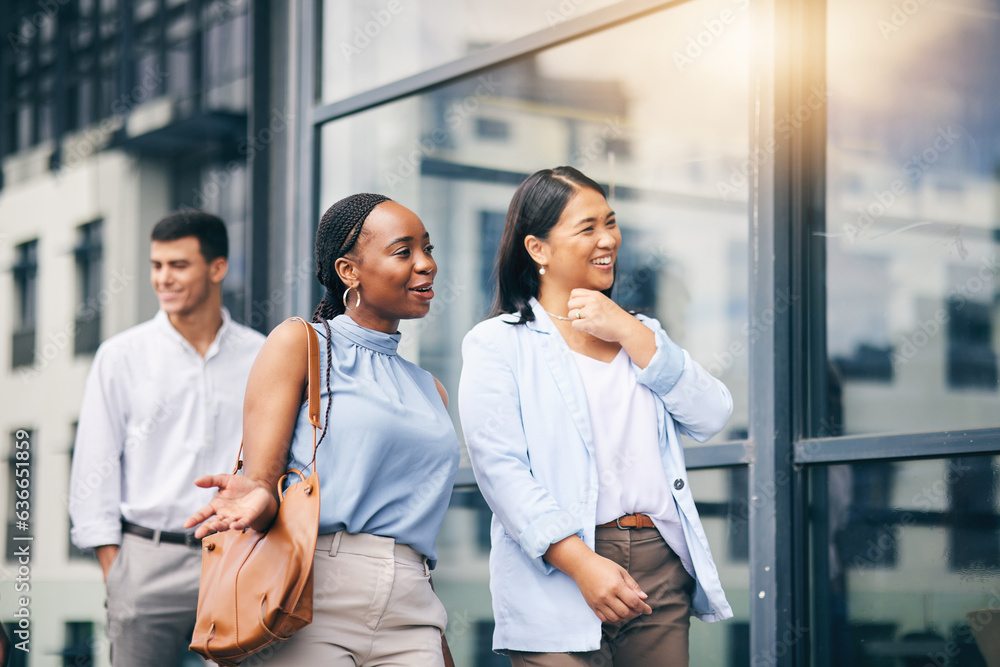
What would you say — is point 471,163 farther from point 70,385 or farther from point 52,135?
point 52,135

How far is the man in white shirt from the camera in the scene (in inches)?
165

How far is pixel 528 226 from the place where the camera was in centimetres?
299

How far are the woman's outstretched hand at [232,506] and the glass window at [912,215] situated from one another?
2.22 metres

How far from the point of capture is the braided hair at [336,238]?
9.09 feet

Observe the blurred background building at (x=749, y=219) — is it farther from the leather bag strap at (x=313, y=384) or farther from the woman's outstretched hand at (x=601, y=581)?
the leather bag strap at (x=313, y=384)

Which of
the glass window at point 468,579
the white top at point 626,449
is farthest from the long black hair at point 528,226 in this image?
the glass window at point 468,579

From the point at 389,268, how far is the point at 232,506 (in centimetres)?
70

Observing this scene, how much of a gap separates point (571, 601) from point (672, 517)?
1.07 ft

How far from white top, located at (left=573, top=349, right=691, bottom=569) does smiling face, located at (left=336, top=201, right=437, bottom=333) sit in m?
0.46

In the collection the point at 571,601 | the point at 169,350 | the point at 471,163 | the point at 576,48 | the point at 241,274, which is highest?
the point at 576,48

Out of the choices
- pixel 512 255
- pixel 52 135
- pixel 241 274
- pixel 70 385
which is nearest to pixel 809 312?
pixel 512 255

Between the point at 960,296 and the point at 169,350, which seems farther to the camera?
the point at 169,350

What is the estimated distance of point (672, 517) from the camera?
272 centimetres

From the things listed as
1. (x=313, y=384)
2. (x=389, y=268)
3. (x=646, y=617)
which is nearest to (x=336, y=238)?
(x=389, y=268)
